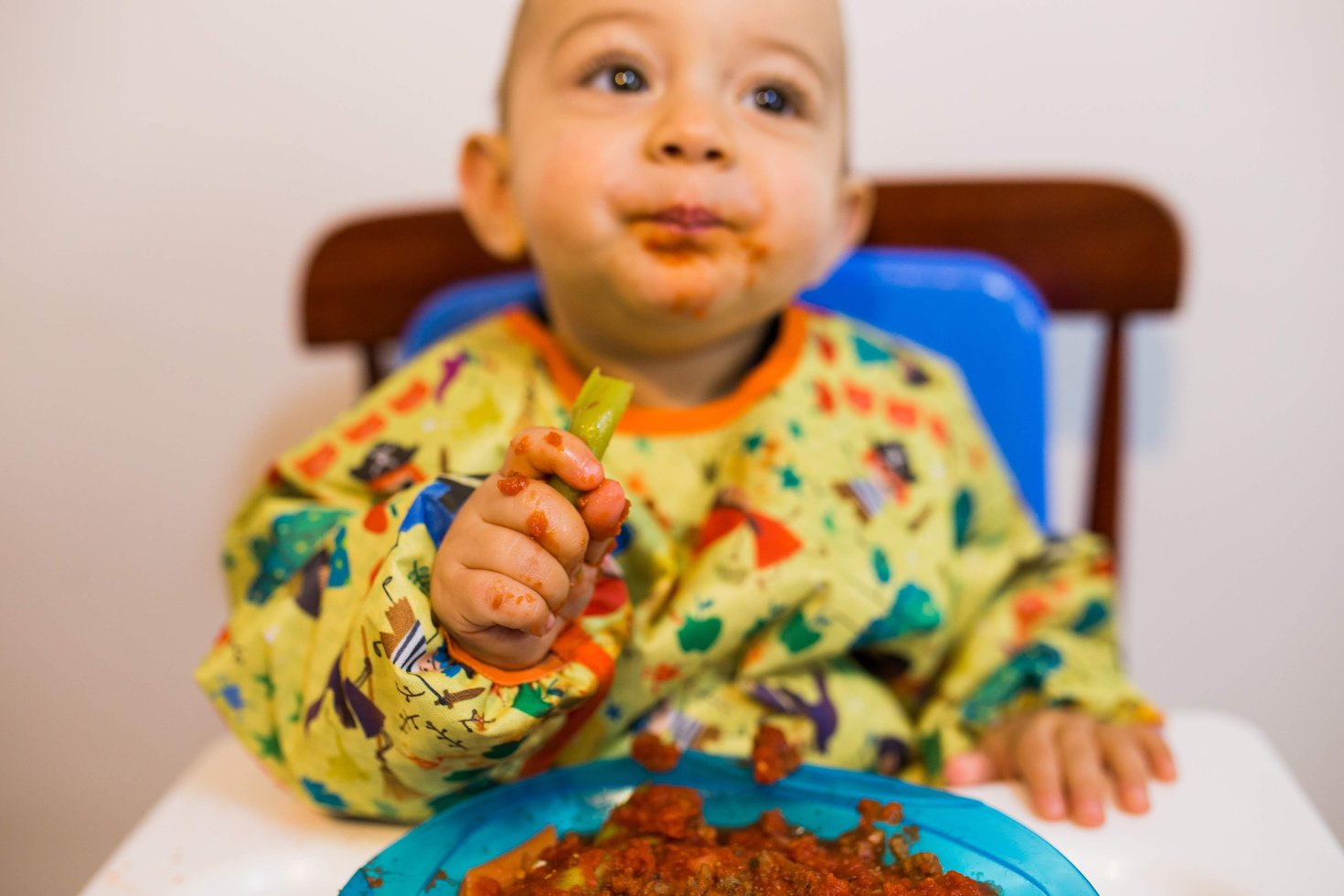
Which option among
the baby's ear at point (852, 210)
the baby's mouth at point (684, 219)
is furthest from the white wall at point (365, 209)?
the baby's mouth at point (684, 219)

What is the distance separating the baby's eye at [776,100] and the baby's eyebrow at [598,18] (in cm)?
7

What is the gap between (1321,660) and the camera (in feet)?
3.71

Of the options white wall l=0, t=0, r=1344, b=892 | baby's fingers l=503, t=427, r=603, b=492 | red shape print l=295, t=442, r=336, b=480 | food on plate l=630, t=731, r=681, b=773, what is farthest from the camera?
white wall l=0, t=0, r=1344, b=892

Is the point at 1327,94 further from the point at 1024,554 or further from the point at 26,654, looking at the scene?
the point at 26,654

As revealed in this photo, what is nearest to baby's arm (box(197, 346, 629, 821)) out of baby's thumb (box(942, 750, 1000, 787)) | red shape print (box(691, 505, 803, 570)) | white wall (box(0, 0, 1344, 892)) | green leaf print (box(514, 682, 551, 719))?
green leaf print (box(514, 682, 551, 719))

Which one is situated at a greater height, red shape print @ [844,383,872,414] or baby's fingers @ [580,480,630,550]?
baby's fingers @ [580,480,630,550]

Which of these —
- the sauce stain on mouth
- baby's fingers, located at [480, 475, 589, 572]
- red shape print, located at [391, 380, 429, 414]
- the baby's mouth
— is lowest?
red shape print, located at [391, 380, 429, 414]

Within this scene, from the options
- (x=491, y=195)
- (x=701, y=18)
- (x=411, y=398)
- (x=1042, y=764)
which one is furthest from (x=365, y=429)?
(x=1042, y=764)

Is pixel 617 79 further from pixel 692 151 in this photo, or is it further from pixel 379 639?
pixel 379 639

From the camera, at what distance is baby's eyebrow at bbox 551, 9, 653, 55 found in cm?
62

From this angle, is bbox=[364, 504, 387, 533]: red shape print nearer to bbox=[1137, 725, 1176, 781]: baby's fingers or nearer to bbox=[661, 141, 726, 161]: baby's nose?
bbox=[661, 141, 726, 161]: baby's nose

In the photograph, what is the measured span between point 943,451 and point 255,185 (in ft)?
2.17

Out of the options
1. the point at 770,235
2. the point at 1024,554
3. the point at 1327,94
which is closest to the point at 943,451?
the point at 1024,554

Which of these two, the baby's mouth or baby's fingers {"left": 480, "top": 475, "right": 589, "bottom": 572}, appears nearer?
baby's fingers {"left": 480, "top": 475, "right": 589, "bottom": 572}
